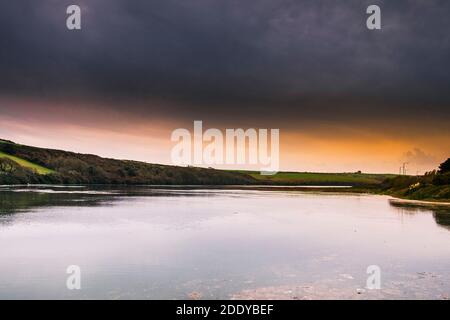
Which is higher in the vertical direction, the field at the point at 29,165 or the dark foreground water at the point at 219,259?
the field at the point at 29,165

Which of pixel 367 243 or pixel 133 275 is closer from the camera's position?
pixel 133 275

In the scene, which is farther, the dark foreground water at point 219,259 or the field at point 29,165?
the field at point 29,165

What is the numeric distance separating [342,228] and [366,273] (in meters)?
17.8

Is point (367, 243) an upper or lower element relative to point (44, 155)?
lower

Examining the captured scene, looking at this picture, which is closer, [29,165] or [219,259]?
[219,259]

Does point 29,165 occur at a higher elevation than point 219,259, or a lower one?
higher

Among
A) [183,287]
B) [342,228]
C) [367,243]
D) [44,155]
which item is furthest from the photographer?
[44,155]

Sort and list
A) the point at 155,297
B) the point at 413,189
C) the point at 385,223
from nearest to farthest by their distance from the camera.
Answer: the point at 155,297
the point at 385,223
the point at 413,189

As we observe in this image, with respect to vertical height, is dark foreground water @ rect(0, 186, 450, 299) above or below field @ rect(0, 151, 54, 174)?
below

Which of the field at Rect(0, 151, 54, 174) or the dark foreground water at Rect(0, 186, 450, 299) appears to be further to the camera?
the field at Rect(0, 151, 54, 174)
